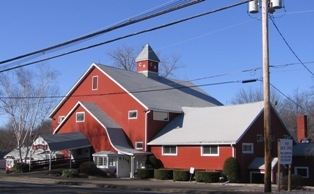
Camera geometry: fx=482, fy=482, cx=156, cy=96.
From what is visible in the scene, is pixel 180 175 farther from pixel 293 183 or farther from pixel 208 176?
pixel 293 183

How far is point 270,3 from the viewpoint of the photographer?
26.9 meters

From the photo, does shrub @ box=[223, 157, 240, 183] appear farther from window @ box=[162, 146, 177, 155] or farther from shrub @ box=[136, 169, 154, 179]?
shrub @ box=[136, 169, 154, 179]

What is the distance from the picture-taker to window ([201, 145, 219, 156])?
42344mm

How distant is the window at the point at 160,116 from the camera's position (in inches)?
1953

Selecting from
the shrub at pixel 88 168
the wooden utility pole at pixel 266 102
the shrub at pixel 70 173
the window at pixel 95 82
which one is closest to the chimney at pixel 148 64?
the window at pixel 95 82

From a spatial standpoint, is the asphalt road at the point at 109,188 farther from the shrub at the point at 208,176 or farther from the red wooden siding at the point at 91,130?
the red wooden siding at the point at 91,130

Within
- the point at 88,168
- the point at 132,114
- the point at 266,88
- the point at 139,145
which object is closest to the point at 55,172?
the point at 88,168

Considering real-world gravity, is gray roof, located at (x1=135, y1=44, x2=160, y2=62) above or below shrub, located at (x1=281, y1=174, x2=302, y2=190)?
above

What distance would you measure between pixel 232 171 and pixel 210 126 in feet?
23.2

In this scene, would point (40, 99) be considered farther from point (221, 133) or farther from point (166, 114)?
point (221, 133)

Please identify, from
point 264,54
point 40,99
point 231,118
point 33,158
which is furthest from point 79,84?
point 264,54

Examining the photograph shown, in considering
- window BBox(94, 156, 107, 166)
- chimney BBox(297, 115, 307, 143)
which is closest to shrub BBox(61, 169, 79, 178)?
window BBox(94, 156, 107, 166)

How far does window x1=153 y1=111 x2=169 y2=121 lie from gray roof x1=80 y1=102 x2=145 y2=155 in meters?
3.85

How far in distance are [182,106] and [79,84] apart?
12.3 metres
